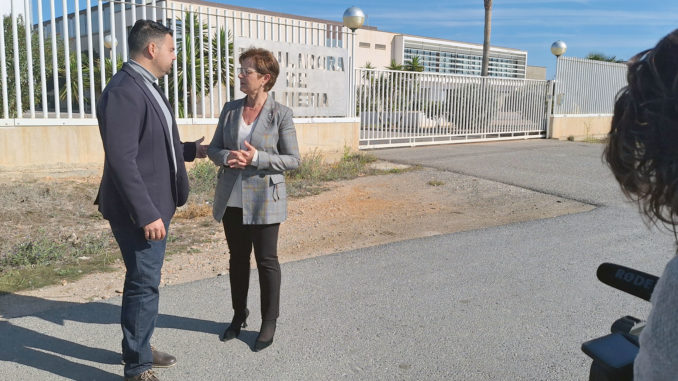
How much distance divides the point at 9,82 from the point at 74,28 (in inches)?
59.8

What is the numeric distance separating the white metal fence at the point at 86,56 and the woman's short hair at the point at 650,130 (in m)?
8.71

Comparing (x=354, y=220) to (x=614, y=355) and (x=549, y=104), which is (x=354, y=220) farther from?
(x=549, y=104)

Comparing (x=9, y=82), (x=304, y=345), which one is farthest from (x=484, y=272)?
(x=9, y=82)

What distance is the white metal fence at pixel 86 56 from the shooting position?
9.01 m

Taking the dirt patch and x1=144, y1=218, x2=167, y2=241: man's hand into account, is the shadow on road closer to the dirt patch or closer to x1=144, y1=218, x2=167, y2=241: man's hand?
the dirt patch

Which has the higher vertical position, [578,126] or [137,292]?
[578,126]

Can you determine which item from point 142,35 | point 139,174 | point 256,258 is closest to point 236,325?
point 256,258

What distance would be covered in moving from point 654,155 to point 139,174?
2.53 m

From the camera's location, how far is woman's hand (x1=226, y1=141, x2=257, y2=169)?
369 cm

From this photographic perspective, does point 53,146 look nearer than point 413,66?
Yes

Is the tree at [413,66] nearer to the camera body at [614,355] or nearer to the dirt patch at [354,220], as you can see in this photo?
the dirt patch at [354,220]

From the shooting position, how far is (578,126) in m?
22.3

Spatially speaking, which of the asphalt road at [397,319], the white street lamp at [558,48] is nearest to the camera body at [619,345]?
the asphalt road at [397,319]

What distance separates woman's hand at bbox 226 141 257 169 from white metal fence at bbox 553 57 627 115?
766 inches
